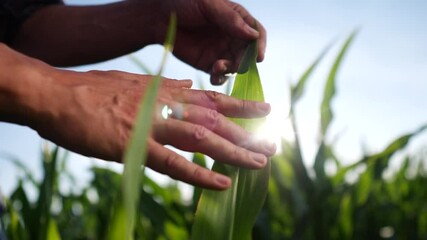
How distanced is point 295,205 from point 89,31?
573 millimetres

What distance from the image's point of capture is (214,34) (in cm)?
117

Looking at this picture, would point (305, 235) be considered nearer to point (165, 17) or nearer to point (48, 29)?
point (165, 17)

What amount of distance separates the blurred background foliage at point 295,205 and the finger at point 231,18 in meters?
0.12

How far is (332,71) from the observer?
3.59 feet

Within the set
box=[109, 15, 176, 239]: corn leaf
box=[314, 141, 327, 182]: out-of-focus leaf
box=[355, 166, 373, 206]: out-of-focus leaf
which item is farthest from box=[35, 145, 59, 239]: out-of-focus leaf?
box=[355, 166, 373, 206]: out-of-focus leaf

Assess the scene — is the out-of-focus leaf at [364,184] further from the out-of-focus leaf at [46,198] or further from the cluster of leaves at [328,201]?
the out-of-focus leaf at [46,198]

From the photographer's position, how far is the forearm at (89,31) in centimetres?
127

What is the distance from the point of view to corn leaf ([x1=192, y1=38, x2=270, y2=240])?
2.14 feet

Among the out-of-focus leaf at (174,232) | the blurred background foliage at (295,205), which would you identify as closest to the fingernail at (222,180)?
the blurred background foliage at (295,205)

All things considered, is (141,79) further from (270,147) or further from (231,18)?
(231,18)

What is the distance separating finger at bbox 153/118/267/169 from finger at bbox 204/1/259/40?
0.32 m

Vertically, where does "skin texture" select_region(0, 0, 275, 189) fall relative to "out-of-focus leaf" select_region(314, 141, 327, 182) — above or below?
above

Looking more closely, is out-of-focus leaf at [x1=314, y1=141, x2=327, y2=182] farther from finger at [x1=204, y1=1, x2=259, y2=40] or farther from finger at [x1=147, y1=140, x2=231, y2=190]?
finger at [x1=147, y1=140, x2=231, y2=190]

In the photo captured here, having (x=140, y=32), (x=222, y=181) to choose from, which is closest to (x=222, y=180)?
(x=222, y=181)
